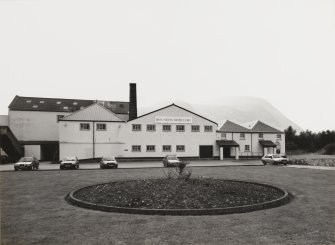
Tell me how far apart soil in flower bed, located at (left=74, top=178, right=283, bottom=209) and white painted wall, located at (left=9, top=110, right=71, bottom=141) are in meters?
50.0

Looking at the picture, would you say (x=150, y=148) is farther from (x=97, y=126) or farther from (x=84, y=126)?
(x=84, y=126)

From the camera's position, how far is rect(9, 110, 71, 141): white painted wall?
6141 cm

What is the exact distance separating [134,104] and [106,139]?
775 cm

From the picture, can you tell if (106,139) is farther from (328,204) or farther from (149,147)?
(328,204)

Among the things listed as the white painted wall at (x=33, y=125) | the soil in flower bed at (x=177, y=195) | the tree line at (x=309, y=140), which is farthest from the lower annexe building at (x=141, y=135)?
the soil in flower bed at (x=177, y=195)

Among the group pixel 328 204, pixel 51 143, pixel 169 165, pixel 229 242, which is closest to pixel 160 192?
pixel 229 242

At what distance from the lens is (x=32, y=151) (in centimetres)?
5700

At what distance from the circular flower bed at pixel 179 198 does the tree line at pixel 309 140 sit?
73.0 meters

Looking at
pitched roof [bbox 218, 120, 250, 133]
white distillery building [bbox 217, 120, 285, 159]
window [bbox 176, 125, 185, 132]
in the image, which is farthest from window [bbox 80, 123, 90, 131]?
pitched roof [bbox 218, 120, 250, 133]

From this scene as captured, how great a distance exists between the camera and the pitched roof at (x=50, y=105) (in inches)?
2468

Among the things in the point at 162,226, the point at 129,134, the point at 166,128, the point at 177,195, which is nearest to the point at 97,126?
the point at 129,134

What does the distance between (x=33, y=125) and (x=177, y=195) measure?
55.3m

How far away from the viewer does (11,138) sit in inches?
1859

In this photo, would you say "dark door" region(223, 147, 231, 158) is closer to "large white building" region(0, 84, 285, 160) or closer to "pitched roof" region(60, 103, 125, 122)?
"large white building" region(0, 84, 285, 160)
